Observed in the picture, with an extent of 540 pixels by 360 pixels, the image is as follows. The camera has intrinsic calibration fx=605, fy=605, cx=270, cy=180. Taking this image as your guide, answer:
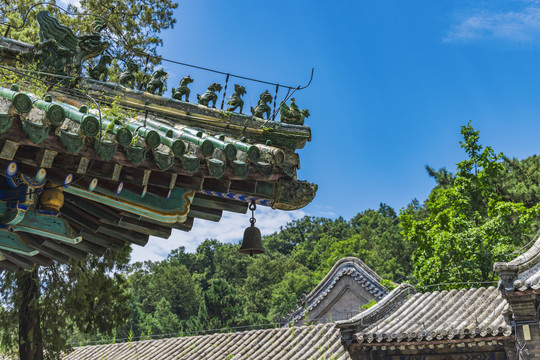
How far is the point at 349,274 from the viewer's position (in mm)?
24047

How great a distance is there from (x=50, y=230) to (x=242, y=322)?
33.9m

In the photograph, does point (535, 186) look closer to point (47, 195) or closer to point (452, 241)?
point (452, 241)

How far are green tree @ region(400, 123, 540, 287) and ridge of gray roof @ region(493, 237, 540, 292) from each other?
8.57 metres

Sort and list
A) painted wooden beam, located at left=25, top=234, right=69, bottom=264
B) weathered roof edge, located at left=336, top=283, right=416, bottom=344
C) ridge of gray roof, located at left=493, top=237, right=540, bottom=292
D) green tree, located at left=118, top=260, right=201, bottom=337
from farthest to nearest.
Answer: green tree, located at left=118, top=260, right=201, bottom=337, weathered roof edge, located at left=336, top=283, right=416, bottom=344, ridge of gray roof, located at left=493, top=237, right=540, bottom=292, painted wooden beam, located at left=25, top=234, right=69, bottom=264

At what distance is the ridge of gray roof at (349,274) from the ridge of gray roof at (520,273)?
520 inches

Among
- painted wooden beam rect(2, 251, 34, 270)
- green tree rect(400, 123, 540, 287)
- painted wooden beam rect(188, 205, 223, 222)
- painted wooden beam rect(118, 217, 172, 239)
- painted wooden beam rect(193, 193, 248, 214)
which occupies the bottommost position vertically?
painted wooden beam rect(2, 251, 34, 270)

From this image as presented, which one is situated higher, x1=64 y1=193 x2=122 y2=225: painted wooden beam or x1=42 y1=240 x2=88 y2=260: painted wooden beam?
x1=64 y1=193 x2=122 y2=225: painted wooden beam

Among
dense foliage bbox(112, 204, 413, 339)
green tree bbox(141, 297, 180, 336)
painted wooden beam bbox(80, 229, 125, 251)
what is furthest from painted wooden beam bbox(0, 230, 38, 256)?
green tree bbox(141, 297, 180, 336)

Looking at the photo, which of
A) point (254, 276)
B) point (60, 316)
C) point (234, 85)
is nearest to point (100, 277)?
point (60, 316)

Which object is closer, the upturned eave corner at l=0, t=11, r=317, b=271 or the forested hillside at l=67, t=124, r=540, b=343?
the upturned eave corner at l=0, t=11, r=317, b=271

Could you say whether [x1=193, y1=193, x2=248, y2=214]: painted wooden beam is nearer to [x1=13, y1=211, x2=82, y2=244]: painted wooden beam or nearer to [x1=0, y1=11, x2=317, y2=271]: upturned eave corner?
[x1=0, y1=11, x2=317, y2=271]: upturned eave corner

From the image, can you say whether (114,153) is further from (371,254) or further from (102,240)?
(371,254)

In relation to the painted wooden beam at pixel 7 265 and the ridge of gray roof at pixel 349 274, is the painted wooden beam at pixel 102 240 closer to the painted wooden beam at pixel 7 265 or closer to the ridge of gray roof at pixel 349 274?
the painted wooden beam at pixel 7 265

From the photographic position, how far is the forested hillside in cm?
1902
